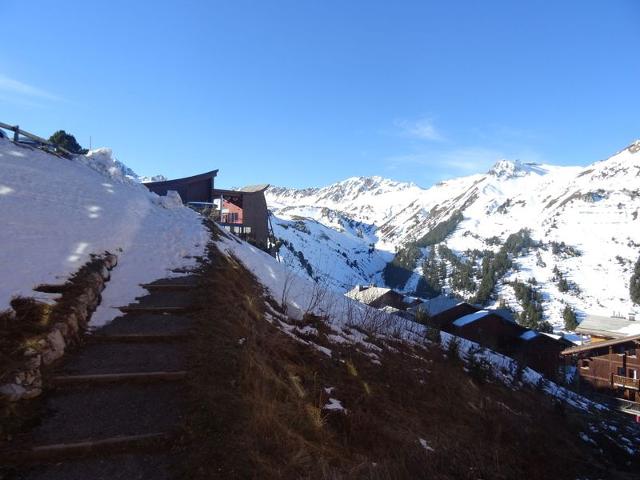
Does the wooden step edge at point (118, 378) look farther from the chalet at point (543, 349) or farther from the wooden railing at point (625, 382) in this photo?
the wooden railing at point (625, 382)

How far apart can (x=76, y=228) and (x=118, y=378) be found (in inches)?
225

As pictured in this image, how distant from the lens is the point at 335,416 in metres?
5.58

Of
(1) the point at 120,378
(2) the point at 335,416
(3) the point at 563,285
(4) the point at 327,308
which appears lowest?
(3) the point at 563,285

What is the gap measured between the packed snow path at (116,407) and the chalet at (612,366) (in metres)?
42.1

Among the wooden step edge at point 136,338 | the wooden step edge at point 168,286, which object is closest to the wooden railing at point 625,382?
the wooden step edge at point 168,286

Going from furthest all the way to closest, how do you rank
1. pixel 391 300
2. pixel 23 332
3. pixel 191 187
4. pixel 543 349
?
pixel 391 300
pixel 543 349
pixel 191 187
pixel 23 332

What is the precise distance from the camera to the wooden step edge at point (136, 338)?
19.0 ft

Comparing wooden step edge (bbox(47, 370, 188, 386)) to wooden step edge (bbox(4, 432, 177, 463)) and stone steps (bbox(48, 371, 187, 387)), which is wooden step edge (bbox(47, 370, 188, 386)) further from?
wooden step edge (bbox(4, 432, 177, 463))

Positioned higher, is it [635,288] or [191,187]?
[191,187]

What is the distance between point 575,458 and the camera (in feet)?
29.5

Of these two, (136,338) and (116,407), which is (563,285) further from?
(116,407)

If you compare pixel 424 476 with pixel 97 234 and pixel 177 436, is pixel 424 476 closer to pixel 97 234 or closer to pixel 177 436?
pixel 177 436

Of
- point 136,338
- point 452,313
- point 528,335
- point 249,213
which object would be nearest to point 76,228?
point 136,338

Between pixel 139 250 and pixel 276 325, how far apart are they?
4.28 metres
